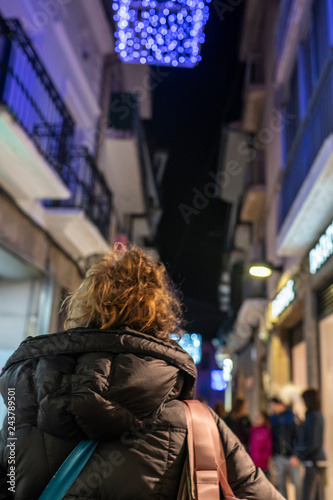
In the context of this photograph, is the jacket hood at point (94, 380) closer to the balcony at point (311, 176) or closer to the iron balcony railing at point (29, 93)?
the balcony at point (311, 176)

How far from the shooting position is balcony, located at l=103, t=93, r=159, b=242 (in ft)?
47.0

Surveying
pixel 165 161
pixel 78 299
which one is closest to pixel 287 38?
pixel 78 299

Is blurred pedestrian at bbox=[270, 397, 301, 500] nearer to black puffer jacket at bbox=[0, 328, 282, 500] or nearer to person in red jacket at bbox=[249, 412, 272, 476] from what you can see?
person in red jacket at bbox=[249, 412, 272, 476]

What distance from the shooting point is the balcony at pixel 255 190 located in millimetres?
16734

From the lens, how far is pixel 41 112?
905 cm

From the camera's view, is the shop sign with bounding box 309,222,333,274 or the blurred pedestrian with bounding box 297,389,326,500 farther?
the shop sign with bounding box 309,222,333,274

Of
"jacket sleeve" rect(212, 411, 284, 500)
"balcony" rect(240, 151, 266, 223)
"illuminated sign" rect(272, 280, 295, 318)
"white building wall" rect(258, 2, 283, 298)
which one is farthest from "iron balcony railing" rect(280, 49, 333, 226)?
"jacket sleeve" rect(212, 411, 284, 500)

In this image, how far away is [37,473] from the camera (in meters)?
1.63

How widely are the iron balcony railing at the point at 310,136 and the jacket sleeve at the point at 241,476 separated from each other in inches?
244

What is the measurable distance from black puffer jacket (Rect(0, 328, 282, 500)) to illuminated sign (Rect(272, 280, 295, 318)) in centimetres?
1003

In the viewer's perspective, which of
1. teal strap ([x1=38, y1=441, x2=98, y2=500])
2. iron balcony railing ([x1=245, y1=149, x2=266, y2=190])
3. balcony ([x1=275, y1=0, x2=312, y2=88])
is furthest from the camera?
iron balcony railing ([x1=245, y1=149, x2=266, y2=190])

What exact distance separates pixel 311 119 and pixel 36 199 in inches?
192

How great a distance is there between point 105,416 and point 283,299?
37.6 feet

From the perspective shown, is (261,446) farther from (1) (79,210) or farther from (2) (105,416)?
(2) (105,416)
